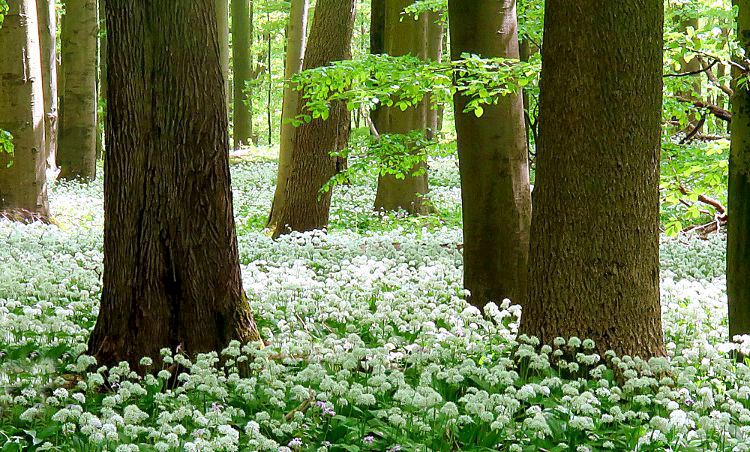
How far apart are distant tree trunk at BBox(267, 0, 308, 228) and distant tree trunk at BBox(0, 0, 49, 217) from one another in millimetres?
3920

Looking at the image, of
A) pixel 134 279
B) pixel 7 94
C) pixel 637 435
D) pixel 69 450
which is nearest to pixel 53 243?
pixel 7 94

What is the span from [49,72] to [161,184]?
14241mm

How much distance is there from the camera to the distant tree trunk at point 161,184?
5.43 meters

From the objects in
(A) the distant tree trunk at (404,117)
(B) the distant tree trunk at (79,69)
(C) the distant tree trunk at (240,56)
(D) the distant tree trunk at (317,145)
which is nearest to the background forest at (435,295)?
(D) the distant tree trunk at (317,145)

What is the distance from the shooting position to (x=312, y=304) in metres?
7.18

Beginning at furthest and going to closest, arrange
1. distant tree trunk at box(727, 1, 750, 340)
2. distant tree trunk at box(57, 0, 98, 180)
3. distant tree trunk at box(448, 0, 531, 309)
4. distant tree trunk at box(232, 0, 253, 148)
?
distant tree trunk at box(232, 0, 253, 148) < distant tree trunk at box(57, 0, 98, 180) < distant tree trunk at box(448, 0, 531, 309) < distant tree trunk at box(727, 1, 750, 340)

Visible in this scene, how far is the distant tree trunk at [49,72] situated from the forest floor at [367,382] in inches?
364

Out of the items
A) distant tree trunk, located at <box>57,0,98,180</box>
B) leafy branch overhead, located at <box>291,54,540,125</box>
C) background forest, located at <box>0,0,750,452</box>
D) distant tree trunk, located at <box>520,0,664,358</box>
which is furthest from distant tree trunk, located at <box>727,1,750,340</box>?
distant tree trunk, located at <box>57,0,98,180</box>

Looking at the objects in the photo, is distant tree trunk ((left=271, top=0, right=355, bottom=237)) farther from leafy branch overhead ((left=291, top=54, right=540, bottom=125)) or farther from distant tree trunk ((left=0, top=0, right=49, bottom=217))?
leafy branch overhead ((left=291, top=54, right=540, bottom=125))

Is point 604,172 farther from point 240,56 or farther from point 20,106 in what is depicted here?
point 240,56

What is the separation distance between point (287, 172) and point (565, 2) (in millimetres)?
8379

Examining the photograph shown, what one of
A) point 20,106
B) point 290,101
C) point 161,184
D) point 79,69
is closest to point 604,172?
point 161,184

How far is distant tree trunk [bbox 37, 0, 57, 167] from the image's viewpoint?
17344 mm

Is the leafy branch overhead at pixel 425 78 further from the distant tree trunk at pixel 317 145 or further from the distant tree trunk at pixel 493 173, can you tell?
the distant tree trunk at pixel 317 145
